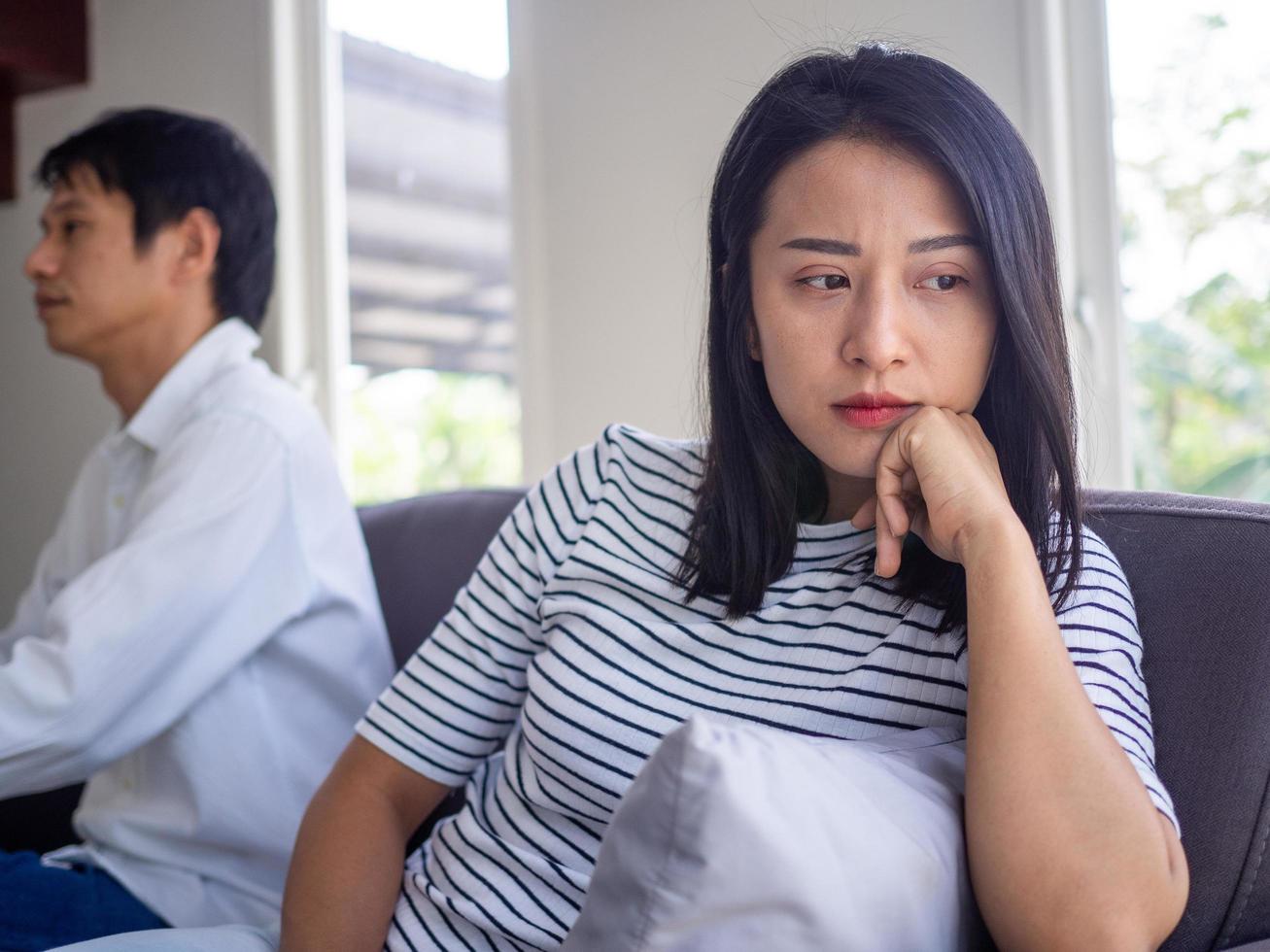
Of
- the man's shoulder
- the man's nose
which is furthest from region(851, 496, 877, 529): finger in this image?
the man's nose

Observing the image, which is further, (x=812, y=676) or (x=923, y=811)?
(x=812, y=676)

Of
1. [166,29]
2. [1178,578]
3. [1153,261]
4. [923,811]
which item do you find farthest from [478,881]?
[166,29]

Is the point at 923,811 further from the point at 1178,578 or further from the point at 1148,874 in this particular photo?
the point at 1178,578

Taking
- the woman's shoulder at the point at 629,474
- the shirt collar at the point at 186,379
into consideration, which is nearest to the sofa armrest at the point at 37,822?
the shirt collar at the point at 186,379

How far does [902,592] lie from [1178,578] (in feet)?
0.77

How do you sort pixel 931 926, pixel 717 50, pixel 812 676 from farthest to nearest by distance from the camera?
pixel 717 50 < pixel 812 676 < pixel 931 926

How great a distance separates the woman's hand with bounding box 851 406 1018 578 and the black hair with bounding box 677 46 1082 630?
0.04m

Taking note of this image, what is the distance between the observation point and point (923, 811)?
2.34ft

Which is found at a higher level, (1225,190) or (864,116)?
(1225,190)

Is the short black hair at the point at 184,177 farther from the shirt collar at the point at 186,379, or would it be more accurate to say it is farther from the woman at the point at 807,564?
the woman at the point at 807,564

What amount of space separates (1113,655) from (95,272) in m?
1.56

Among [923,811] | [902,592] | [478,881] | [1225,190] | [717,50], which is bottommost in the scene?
[478,881]

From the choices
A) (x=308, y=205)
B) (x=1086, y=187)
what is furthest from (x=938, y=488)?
(x=308, y=205)

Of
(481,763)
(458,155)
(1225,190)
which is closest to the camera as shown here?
(481,763)
